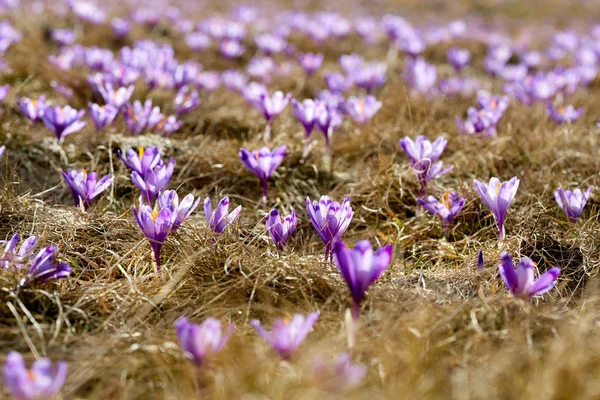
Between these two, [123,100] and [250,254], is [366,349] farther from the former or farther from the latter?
[123,100]

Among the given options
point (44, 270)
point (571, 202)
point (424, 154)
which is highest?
point (44, 270)

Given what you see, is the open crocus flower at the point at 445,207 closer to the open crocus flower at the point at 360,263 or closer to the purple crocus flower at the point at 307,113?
the open crocus flower at the point at 360,263

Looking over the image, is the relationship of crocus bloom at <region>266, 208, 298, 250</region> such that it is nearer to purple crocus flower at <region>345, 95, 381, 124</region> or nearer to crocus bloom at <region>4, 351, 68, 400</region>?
crocus bloom at <region>4, 351, 68, 400</region>

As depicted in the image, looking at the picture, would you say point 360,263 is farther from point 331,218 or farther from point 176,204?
point 176,204

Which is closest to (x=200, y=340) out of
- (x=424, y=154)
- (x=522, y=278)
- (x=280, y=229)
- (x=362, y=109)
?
(x=280, y=229)

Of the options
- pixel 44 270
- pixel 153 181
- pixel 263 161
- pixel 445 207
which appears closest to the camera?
pixel 44 270

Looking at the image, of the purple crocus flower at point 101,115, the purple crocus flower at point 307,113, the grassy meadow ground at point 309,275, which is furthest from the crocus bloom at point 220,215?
the purple crocus flower at point 101,115

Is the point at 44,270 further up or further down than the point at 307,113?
further up
